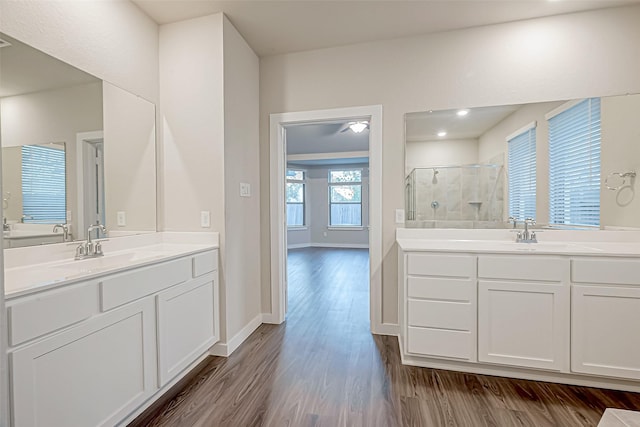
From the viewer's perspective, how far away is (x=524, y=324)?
198 centimetres

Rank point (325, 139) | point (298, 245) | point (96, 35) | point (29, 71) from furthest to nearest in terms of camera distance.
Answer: point (298, 245), point (325, 139), point (96, 35), point (29, 71)

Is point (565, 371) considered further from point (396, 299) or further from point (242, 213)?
point (242, 213)

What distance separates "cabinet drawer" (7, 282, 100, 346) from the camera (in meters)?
1.10

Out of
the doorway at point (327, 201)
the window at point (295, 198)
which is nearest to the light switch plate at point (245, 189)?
the doorway at point (327, 201)

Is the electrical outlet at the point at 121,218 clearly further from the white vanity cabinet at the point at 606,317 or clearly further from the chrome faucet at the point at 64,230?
the white vanity cabinet at the point at 606,317

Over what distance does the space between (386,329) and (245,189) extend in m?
1.81

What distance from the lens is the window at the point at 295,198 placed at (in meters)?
8.74

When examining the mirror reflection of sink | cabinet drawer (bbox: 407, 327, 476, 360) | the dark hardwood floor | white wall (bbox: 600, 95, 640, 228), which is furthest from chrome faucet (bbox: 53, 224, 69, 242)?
white wall (bbox: 600, 95, 640, 228)

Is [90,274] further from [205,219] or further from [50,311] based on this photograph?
[205,219]

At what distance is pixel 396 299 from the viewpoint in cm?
277

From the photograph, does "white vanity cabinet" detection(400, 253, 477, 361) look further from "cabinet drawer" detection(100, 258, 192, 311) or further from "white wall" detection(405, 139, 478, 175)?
"cabinet drawer" detection(100, 258, 192, 311)

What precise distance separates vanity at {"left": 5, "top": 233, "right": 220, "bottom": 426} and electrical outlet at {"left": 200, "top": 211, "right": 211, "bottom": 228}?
20cm

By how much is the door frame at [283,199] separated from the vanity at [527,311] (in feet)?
1.87

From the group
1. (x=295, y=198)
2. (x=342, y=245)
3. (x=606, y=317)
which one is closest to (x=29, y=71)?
(x=606, y=317)
